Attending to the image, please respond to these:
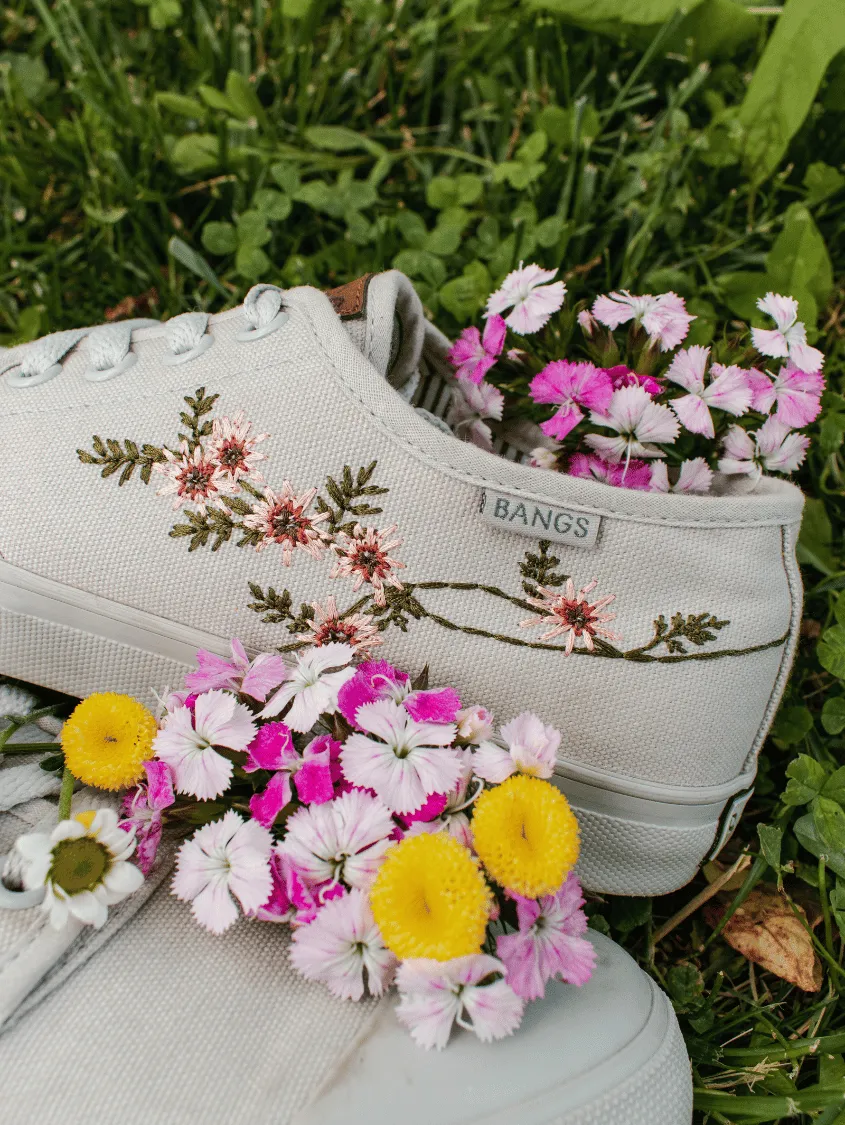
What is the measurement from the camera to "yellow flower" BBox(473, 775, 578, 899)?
2.50ft

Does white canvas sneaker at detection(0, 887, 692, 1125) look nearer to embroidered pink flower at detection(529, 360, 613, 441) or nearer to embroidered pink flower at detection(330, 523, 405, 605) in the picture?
embroidered pink flower at detection(330, 523, 405, 605)

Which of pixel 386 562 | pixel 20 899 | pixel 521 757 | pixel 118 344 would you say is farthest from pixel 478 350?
pixel 20 899

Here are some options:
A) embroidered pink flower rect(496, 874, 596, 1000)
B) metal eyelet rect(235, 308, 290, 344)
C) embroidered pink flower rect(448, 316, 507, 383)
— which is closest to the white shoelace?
metal eyelet rect(235, 308, 290, 344)

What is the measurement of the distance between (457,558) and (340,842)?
12.9 inches

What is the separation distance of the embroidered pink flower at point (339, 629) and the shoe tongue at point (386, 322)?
0.27 meters

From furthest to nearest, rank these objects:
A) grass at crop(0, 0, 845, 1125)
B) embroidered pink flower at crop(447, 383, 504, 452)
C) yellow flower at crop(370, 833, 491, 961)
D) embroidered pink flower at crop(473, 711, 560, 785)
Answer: grass at crop(0, 0, 845, 1125), embroidered pink flower at crop(447, 383, 504, 452), embroidered pink flower at crop(473, 711, 560, 785), yellow flower at crop(370, 833, 491, 961)

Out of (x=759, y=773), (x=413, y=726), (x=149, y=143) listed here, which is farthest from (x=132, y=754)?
(x=149, y=143)

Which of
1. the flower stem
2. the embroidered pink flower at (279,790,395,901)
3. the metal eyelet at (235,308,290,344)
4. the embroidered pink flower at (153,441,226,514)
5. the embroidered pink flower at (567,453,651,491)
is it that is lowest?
the flower stem

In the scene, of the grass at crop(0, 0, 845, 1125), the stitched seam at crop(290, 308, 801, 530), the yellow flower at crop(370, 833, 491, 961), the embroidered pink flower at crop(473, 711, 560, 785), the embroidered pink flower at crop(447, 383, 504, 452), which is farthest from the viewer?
the grass at crop(0, 0, 845, 1125)

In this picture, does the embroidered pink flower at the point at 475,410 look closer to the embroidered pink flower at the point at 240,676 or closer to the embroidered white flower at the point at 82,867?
the embroidered pink flower at the point at 240,676

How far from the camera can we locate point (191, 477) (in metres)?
1.04

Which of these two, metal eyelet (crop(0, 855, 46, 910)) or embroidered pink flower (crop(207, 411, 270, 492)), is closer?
metal eyelet (crop(0, 855, 46, 910))

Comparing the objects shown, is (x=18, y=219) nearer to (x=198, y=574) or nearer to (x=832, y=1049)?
(x=198, y=574)

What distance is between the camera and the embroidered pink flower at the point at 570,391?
1.06 m
